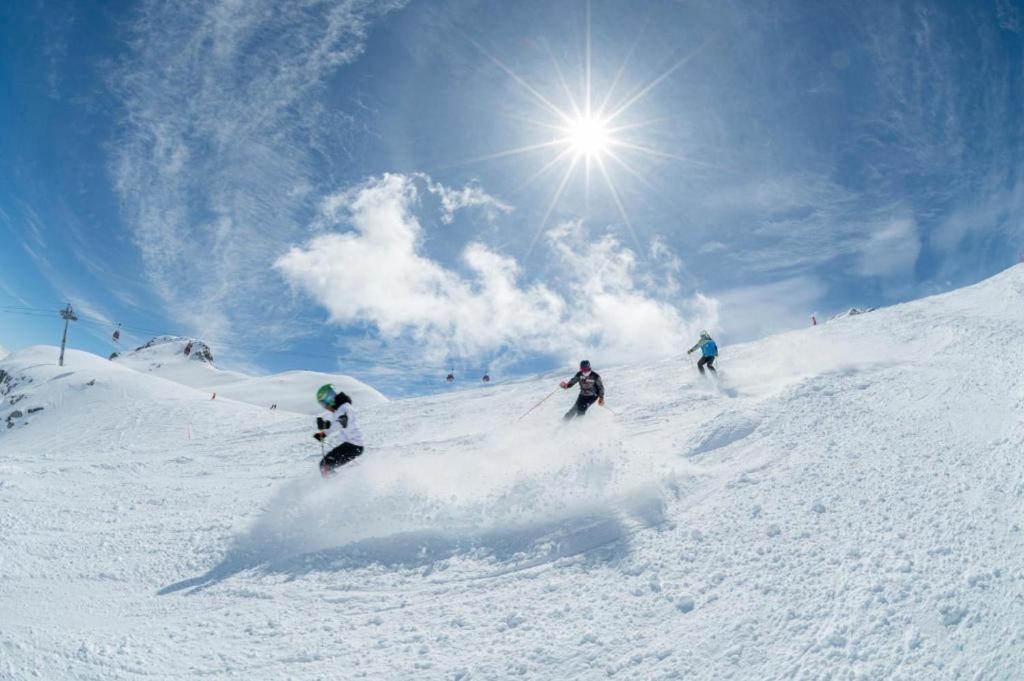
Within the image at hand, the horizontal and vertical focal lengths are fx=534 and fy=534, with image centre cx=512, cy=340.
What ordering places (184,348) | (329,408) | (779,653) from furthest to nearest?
(184,348) → (329,408) → (779,653)

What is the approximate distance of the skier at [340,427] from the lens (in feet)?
35.2

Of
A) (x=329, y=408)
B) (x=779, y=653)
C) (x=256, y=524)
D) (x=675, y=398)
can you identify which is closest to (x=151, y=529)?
(x=256, y=524)

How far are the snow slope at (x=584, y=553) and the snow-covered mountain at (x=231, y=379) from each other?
64.4m

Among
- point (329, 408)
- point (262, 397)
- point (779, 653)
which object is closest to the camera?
point (779, 653)

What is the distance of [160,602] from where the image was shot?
6004 mm

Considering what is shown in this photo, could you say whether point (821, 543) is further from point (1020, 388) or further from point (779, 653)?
point (1020, 388)

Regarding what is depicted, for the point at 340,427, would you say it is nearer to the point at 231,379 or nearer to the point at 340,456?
the point at 340,456

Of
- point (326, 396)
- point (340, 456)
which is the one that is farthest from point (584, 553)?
point (326, 396)

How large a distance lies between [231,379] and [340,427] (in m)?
119

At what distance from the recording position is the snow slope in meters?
4.48

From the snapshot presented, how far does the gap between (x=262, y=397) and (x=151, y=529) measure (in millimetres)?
95061

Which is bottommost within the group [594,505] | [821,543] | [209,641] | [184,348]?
[209,641]

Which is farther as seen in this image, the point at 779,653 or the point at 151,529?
the point at 151,529

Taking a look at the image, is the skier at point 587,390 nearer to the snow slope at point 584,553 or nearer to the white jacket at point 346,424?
the snow slope at point 584,553
